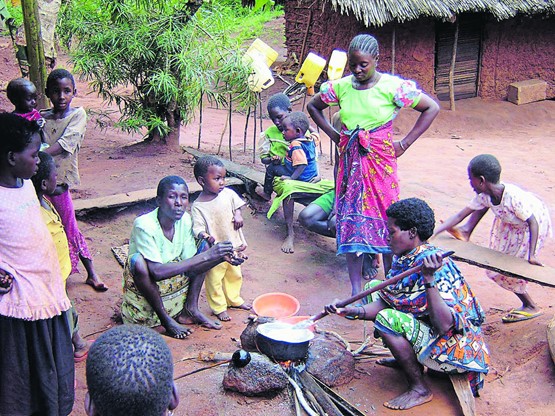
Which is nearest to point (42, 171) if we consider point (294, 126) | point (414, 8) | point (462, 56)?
point (294, 126)

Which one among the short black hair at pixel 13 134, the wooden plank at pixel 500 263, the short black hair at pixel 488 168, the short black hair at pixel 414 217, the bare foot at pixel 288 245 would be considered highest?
the short black hair at pixel 13 134

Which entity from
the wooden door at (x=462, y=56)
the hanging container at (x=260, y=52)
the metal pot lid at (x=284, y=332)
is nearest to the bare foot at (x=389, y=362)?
the metal pot lid at (x=284, y=332)

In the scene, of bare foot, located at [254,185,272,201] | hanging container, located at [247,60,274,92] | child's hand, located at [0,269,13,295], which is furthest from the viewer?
hanging container, located at [247,60,274,92]

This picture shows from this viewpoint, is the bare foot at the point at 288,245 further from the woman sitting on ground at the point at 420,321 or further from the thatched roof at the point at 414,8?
the thatched roof at the point at 414,8

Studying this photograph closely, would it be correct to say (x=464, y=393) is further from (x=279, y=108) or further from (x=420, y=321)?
(x=279, y=108)

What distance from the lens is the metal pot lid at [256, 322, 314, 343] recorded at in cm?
315

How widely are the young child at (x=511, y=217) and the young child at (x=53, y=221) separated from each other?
265 centimetres

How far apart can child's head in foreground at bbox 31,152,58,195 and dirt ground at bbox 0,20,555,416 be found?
3.35ft

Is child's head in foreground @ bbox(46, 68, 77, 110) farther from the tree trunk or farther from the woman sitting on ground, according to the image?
the tree trunk

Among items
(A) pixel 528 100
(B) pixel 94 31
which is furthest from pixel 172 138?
(A) pixel 528 100

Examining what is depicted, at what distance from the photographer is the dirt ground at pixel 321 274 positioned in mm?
3143

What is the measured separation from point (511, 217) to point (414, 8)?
7198 mm

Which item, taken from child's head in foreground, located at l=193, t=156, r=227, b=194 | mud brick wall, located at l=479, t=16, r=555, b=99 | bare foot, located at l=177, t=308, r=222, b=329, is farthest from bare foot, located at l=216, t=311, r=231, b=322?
mud brick wall, located at l=479, t=16, r=555, b=99

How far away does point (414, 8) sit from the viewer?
10188mm
